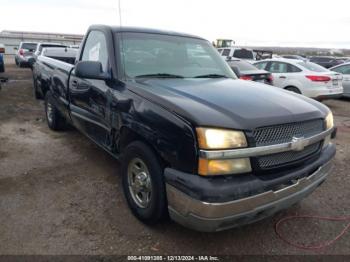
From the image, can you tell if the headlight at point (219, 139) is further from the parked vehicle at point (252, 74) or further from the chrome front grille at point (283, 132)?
the parked vehicle at point (252, 74)

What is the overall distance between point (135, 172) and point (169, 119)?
2.75ft

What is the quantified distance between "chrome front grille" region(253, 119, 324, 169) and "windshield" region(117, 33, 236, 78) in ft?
4.64

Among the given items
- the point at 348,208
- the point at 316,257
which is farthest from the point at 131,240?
the point at 348,208

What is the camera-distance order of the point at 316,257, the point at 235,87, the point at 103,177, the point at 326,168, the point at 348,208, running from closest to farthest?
1. the point at 316,257
2. the point at 326,168
3. the point at 235,87
4. the point at 348,208
5. the point at 103,177

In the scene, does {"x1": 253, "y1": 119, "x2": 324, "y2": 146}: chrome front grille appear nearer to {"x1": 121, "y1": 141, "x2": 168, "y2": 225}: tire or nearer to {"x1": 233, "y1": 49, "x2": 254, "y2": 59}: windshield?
{"x1": 121, "y1": 141, "x2": 168, "y2": 225}: tire

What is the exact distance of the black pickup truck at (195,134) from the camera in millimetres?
2432

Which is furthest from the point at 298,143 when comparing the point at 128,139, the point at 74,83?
the point at 74,83

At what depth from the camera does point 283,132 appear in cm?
267

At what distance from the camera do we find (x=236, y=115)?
2.58 meters

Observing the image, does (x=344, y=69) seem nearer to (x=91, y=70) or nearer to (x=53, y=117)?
(x=53, y=117)

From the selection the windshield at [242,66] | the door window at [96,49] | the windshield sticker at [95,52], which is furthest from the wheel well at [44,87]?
the windshield at [242,66]

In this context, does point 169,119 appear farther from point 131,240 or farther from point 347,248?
point 347,248

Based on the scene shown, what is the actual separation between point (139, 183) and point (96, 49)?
1944 mm

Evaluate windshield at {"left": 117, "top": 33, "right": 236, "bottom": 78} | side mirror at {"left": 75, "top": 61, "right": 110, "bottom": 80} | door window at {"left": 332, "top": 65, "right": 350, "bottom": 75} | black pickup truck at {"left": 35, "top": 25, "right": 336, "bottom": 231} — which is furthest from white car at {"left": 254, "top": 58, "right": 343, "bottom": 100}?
side mirror at {"left": 75, "top": 61, "right": 110, "bottom": 80}
